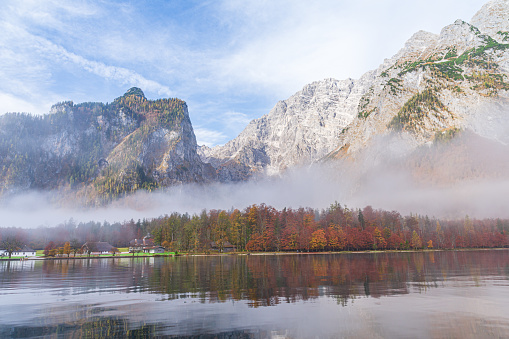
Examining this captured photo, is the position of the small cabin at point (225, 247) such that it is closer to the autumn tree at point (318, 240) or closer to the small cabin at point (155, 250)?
the small cabin at point (155, 250)

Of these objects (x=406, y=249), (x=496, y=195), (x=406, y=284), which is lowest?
(x=406, y=249)

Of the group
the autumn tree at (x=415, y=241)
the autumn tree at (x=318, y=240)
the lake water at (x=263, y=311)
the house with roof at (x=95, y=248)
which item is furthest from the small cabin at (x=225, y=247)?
the lake water at (x=263, y=311)

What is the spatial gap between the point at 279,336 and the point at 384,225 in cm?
15853

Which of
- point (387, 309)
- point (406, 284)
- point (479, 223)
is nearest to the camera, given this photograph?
point (387, 309)

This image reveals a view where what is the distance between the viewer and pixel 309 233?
128000 millimetres

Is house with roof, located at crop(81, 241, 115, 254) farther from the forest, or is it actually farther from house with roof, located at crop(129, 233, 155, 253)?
the forest

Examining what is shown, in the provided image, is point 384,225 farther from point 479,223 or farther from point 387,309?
point 387,309

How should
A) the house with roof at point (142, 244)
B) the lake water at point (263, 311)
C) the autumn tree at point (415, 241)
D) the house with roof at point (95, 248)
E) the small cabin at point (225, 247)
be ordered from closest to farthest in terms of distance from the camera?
the lake water at point (263, 311) < the house with roof at point (95, 248) < the small cabin at point (225, 247) < the autumn tree at point (415, 241) < the house with roof at point (142, 244)

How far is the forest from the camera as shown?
129625mm

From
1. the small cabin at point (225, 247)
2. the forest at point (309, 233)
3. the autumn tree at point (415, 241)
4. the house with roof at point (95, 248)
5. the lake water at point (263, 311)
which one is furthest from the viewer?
the autumn tree at point (415, 241)

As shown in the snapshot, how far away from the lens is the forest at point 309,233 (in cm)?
12962

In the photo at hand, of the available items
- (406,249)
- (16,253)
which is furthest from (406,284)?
(16,253)

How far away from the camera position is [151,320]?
18969 millimetres

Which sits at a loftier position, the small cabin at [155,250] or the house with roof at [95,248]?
the house with roof at [95,248]
